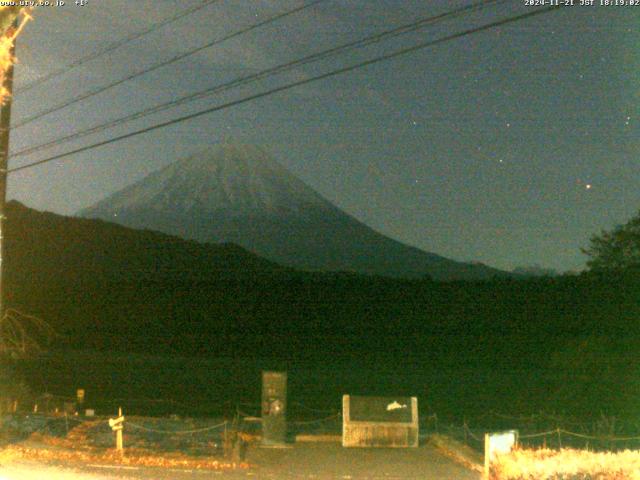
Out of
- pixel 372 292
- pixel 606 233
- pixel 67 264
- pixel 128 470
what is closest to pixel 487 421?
pixel 128 470

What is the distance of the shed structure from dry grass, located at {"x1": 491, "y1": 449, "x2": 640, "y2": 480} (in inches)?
324

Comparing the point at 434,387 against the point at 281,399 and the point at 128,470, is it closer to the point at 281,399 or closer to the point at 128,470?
the point at 281,399

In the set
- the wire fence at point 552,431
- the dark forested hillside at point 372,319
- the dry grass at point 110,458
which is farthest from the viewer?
the dark forested hillside at point 372,319

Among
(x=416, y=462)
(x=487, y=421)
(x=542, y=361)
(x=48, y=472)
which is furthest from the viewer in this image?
(x=542, y=361)

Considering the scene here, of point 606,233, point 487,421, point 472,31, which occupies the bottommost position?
point 487,421

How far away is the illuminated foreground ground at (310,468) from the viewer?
48.6 feet

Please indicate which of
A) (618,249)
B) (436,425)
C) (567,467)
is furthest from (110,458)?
(618,249)

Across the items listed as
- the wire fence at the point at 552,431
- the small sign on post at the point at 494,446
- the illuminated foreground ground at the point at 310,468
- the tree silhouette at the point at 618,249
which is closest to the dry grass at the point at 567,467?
the small sign on post at the point at 494,446

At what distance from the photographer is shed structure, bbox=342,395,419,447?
69.8 feet

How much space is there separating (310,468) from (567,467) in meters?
7.51

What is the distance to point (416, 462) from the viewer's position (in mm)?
18656

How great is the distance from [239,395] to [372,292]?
4324 centimetres

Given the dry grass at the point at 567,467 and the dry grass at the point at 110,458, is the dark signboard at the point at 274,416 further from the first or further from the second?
the dry grass at the point at 567,467

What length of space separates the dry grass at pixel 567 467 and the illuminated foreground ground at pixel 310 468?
11.4 ft
